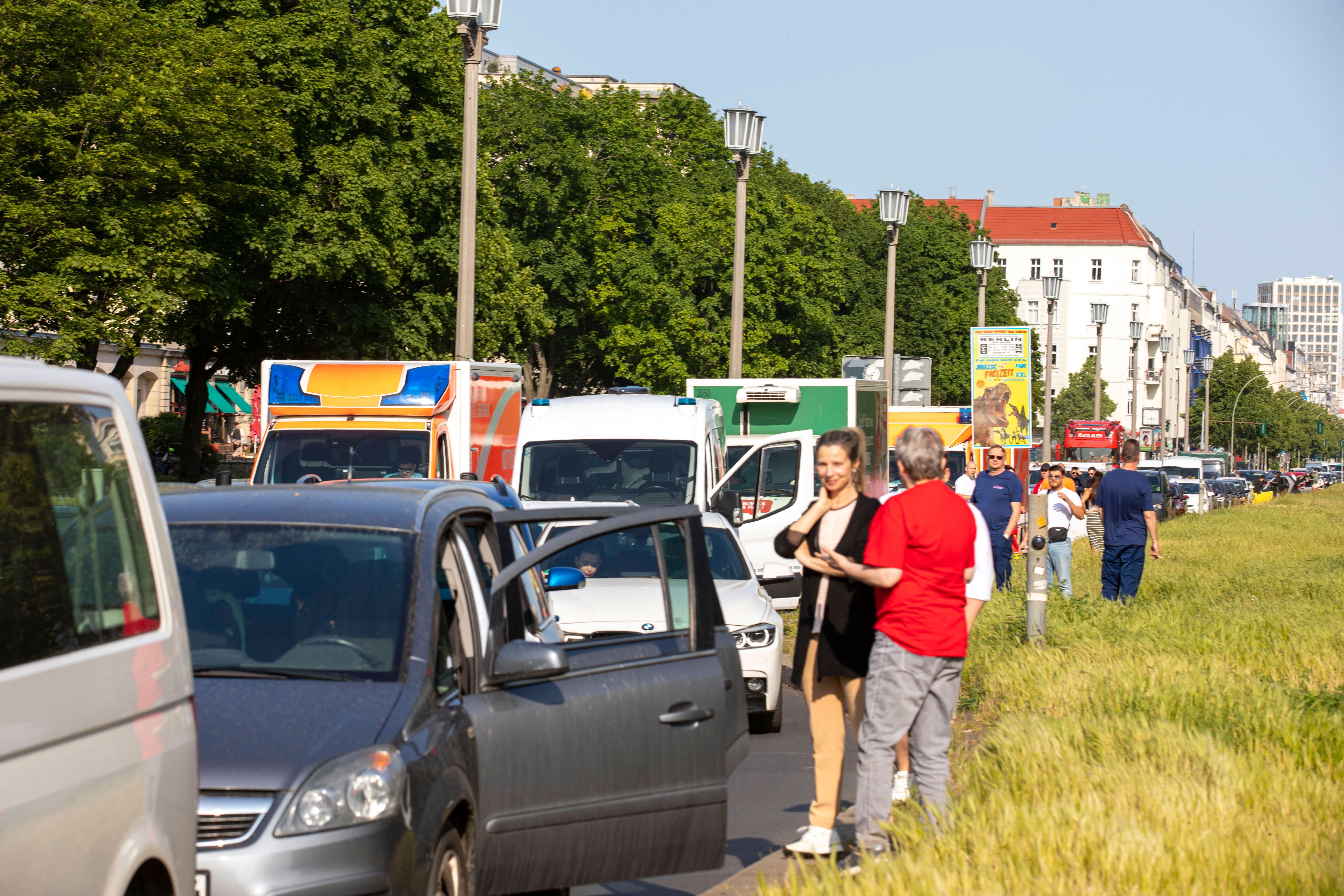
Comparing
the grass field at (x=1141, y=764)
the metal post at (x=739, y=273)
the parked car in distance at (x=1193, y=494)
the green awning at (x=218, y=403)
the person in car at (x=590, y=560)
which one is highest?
the metal post at (x=739, y=273)

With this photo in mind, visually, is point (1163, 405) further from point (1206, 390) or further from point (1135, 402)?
point (1135, 402)

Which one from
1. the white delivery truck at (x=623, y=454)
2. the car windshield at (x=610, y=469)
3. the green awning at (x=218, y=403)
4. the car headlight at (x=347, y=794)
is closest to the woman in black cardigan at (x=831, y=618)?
the car headlight at (x=347, y=794)

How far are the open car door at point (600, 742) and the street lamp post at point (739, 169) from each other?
19.7 m

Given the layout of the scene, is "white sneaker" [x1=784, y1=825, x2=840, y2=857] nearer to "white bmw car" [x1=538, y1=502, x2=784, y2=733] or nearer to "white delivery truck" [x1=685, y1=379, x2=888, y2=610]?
"white bmw car" [x1=538, y1=502, x2=784, y2=733]

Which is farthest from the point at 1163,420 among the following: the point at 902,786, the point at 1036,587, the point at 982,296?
the point at 902,786

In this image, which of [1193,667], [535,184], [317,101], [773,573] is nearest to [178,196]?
[317,101]

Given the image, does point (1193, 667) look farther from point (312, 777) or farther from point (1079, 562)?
point (1079, 562)

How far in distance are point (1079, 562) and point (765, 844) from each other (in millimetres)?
16955

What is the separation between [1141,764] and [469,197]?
13441 mm

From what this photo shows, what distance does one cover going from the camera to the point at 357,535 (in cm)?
513

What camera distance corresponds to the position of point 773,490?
60.2 ft

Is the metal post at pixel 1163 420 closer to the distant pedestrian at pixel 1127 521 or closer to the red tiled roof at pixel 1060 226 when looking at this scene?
the red tiled roof at pixel 1060 226

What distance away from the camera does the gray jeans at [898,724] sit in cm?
616

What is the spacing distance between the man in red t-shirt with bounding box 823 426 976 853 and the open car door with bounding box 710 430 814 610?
9.40 metres
